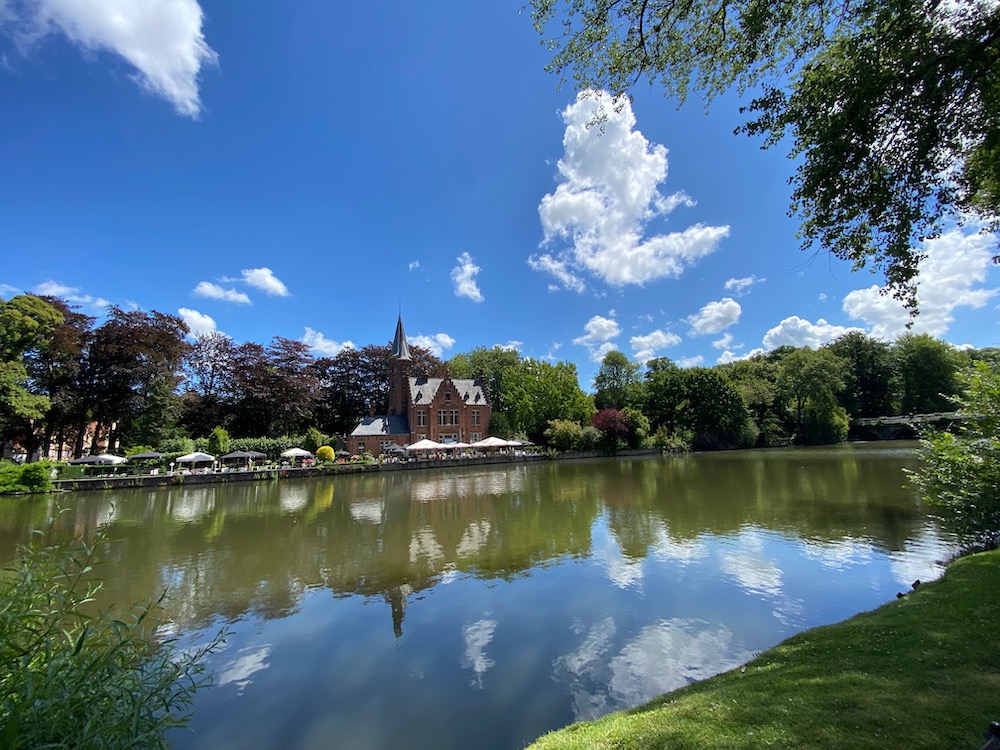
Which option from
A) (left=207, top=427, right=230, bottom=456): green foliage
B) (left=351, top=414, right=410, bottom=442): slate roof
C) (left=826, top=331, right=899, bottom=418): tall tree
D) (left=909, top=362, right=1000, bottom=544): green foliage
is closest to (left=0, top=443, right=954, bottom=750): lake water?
(left=909, top=362, right=1000, bottom=544): green foliage

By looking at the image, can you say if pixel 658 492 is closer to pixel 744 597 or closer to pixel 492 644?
pixel 744 597

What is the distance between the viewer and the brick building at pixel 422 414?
1547 inches

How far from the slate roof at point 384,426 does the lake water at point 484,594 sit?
22403 mm

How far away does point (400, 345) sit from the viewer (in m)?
44.4

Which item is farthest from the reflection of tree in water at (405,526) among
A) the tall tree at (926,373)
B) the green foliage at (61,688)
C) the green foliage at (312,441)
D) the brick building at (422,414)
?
the tall tree at (926,373)

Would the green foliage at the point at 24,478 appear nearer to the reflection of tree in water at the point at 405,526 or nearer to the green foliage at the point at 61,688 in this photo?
the reflection of tree in water at the point at 405,526

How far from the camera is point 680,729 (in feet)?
10.1

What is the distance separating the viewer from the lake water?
467cm

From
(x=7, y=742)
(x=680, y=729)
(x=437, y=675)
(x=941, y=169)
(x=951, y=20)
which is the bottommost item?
(x=437, y=675)

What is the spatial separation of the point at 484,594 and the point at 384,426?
112 ft

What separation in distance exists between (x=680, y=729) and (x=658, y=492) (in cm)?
1589

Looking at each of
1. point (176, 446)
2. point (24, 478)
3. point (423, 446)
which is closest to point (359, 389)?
point (423, 446)

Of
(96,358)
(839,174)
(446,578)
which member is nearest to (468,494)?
(446,578)

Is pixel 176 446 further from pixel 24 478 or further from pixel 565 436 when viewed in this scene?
pixel 565 436
